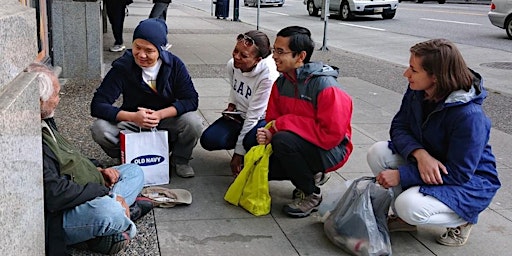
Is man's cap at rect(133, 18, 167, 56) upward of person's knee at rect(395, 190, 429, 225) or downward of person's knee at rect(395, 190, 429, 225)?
upward

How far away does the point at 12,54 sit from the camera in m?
2.22

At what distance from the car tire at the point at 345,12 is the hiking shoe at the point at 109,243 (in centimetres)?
2014

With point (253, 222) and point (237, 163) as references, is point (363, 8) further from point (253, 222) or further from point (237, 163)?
point (253, 222)

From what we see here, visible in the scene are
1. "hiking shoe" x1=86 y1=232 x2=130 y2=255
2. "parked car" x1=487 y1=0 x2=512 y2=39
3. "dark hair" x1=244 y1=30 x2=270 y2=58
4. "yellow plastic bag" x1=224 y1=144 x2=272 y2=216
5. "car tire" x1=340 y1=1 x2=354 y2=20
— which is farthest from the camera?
"car tire" x1=340 y1=1 x2=354 y2=20

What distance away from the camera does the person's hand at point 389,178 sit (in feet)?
11.1

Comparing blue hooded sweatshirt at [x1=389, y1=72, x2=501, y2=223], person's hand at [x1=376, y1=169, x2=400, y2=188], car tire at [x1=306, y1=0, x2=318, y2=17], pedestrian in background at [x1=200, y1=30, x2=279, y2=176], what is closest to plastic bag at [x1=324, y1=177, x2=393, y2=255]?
person's hand at [x1=376, y1=169, x2=400, y2=188]

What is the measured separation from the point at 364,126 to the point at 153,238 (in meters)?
3.44

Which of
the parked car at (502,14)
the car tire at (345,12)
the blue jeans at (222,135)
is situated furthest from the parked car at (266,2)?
the blue jeans at (222,135)

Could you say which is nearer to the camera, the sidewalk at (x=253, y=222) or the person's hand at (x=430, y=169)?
the person's hand at (x=430, y=169)

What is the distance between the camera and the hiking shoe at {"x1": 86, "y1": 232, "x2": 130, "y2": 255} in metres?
3.06

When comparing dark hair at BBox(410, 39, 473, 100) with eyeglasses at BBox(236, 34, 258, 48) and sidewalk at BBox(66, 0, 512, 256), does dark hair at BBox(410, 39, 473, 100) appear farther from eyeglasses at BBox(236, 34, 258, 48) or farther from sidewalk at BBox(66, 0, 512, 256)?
eyeglasses at BBox(236, 34, 258, 48)

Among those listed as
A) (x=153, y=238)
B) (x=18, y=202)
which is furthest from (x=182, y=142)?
(x=18, y=202)

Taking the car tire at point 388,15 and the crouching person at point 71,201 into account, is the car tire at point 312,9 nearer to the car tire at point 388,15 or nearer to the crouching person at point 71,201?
the car tire at point 388,15

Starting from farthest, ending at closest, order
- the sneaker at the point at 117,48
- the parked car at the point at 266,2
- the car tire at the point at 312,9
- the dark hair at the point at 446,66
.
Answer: the parked car at the point at 266,2, the car tire at the point at 312,9, the sneaker at the point at 117,48, the dark hair at the point at 446,66
